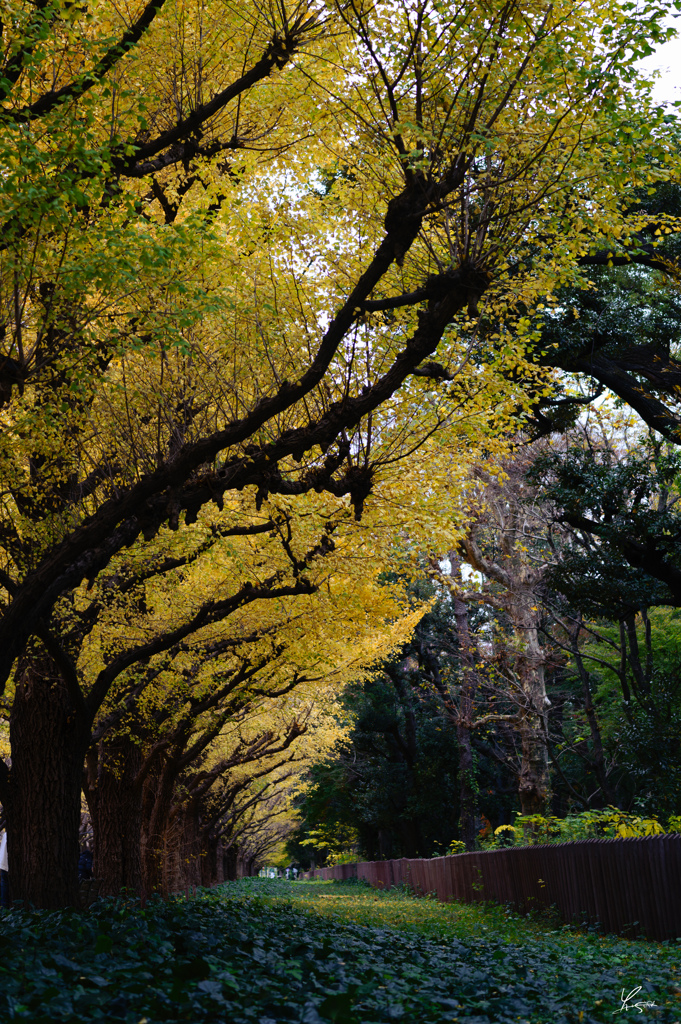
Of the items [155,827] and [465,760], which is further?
[465,760]

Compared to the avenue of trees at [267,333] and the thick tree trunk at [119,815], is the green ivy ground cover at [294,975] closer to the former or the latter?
the avenue of trees at [267,333]

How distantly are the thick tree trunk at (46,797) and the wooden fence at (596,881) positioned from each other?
7.31 meters

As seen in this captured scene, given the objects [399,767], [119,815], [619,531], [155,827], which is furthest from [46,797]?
[399,767]

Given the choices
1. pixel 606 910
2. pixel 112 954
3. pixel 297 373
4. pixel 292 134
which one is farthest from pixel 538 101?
pixel 606 910

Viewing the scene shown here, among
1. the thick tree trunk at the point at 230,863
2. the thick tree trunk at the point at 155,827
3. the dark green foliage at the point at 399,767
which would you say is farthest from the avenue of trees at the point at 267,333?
the thick tree trunk at the point at 230,863

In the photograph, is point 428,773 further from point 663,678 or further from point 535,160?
point 535,160

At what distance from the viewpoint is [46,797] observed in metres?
10.2

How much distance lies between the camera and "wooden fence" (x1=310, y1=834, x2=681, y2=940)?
10438mm

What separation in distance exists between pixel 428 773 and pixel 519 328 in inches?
1109

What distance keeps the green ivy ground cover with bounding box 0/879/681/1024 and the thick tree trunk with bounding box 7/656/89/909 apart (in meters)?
0.73

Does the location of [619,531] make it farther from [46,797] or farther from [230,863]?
[230,863]
